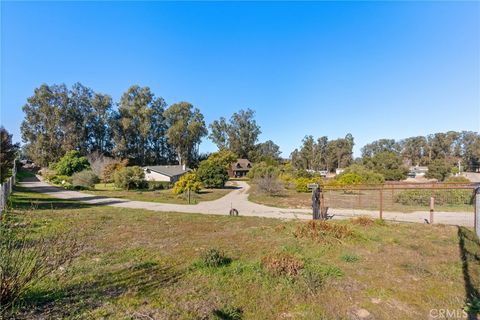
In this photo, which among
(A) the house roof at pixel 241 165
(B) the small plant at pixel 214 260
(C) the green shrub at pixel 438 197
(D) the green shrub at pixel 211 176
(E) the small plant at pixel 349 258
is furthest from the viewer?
(A) the house roof at pixel 241 165

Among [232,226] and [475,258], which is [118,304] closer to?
[232,226]

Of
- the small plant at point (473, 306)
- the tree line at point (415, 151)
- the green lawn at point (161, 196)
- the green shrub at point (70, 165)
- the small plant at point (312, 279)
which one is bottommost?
the green lawn at point (161, 196)

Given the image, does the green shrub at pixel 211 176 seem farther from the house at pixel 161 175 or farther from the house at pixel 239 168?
the house at pixel 239 168

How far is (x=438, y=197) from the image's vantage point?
51.3ft

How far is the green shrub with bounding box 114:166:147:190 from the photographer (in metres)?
25.4

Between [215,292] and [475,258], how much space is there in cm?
568

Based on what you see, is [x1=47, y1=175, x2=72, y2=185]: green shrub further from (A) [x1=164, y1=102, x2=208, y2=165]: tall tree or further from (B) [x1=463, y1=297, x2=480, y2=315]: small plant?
(B) [x1=463, y1=297, x2=480, y2=315]: small plant

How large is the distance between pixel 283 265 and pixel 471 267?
3.77m

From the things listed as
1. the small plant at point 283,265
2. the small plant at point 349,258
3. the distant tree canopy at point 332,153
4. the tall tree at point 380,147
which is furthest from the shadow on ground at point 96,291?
the tall tree at point 380,147

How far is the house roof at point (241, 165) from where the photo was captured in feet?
183

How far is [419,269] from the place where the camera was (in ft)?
15.5

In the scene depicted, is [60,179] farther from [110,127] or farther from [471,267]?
[471,267]

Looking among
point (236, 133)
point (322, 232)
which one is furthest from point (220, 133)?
point (322, 232)

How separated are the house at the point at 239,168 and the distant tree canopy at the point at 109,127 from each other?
8.44 metres
